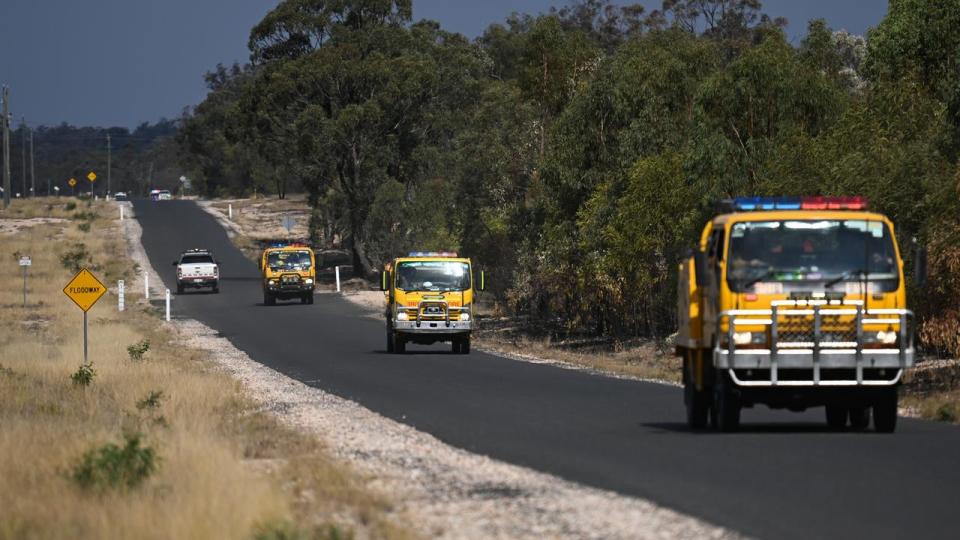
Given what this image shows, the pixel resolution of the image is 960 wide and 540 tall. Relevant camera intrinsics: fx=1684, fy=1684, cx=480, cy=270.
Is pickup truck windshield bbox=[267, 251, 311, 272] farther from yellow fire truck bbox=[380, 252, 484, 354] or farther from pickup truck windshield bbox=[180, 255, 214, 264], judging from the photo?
yellow fire truck bbox=[380, 252, 484, 354]

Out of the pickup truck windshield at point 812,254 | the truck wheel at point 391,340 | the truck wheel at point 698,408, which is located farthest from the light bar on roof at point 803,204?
the truck wheel at point 391,340

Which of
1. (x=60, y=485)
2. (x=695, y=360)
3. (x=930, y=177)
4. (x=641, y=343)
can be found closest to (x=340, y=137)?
(x=641, y=343)

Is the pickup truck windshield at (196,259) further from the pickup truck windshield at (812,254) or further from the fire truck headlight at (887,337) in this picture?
the fire truck headlight at (887,337)

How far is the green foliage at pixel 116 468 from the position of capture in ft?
45.8

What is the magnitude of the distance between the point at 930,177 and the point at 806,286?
11.4 meters

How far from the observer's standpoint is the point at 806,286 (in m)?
18.4

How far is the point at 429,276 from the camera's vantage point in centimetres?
4072

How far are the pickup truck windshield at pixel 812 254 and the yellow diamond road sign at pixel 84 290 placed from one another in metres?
19.8

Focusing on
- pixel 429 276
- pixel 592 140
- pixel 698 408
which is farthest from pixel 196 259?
pixel 698 408

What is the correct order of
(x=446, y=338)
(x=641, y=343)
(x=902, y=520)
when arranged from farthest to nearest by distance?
1. (x=641, y=343)
2. (x=446, y=338)
3. (x=902, y=520)

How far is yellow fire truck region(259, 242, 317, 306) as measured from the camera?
68.5m

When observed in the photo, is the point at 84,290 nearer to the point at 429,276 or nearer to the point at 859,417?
the point at 429,276

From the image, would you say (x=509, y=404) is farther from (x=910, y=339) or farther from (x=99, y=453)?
(x=99, y=453)

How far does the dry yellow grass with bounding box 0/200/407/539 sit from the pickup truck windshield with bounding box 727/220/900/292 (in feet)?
16.7
